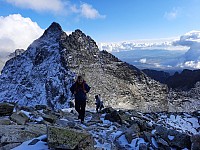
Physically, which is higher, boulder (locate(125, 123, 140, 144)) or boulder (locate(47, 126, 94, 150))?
boulder (locate(47, 126, 94, 150))

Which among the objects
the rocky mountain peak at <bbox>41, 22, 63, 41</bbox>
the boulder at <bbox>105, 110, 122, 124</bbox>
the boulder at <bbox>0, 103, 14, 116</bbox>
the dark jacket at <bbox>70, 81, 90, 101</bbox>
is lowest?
the boulder at <bbox>105, 110, 122, 124</bbox>

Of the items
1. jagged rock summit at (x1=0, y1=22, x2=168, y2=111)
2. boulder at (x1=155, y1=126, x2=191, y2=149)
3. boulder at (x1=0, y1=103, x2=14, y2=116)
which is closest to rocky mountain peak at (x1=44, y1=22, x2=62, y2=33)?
jagged rock summit at (x1=0, y1=22, x2=168, y2=111)

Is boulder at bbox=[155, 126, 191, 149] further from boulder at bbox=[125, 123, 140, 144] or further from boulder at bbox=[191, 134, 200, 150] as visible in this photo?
boulder at bbox=[125, 123, 140, 144]

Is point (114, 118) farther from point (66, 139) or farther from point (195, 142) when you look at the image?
point (66, 139)

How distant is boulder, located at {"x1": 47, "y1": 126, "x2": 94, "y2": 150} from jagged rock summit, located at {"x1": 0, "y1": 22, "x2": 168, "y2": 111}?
72.5 m

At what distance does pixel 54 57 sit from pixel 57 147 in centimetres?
9512

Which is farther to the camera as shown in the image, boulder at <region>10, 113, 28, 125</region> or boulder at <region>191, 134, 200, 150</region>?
boulder at <region>10, 113, 28, 125</region>

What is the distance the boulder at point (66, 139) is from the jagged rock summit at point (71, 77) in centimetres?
7254

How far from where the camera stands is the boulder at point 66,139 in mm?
8609

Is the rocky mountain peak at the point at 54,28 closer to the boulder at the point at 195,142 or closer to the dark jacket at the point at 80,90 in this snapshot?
the dark jacket at the point at 80,90

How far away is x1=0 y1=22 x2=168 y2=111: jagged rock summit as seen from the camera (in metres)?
90.1

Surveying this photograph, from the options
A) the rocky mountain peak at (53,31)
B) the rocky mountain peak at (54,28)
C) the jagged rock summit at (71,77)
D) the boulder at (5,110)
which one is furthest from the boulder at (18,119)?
A: the rocky mountain peak at (54,28)

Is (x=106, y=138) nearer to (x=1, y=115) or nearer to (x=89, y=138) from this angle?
(x=89, y=138)

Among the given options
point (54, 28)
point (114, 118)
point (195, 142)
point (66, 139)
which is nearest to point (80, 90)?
point (114, 118)
